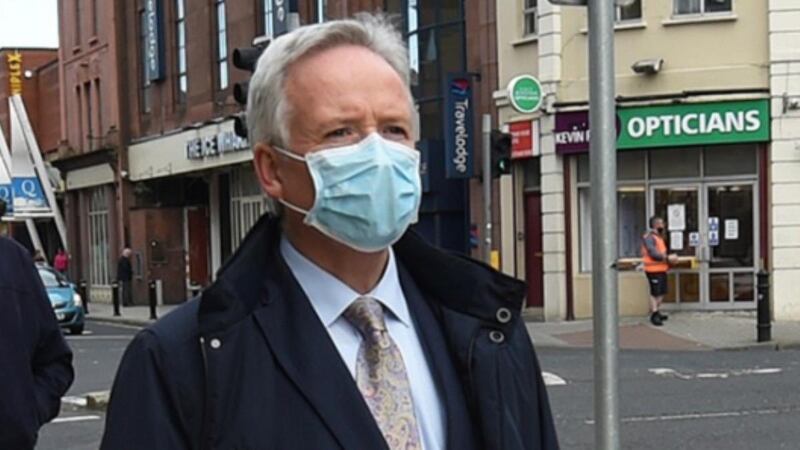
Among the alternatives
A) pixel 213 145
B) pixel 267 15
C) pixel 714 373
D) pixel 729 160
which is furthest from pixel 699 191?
pixel 213 145

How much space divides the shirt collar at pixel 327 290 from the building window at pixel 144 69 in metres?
36.7

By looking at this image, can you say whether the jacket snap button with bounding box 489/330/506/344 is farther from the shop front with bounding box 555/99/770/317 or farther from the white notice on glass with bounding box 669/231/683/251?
the white notice on glass with bounding box 669/231/683/251

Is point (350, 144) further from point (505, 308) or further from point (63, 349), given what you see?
point (63, 349)

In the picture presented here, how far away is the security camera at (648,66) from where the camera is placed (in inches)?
830

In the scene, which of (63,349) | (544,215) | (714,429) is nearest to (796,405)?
(714,429)

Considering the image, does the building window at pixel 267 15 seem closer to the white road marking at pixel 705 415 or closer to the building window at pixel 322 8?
the building window at pixel 322 8

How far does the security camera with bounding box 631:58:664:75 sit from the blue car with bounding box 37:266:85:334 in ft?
38.8

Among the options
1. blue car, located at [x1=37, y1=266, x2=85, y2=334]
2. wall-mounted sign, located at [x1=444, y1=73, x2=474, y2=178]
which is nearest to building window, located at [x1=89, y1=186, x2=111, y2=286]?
blue car, located at [x1=37, y1=266, x2=85, y2=334]

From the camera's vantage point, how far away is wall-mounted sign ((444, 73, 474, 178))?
78.1ft

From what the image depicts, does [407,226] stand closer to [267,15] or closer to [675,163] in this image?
[675,163]

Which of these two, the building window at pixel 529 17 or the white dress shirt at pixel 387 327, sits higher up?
the building window at pixel 529 17

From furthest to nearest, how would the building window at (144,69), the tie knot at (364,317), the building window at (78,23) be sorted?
the building window at (78,23) → the building window at (144,69) → the tie knot at (364,317)

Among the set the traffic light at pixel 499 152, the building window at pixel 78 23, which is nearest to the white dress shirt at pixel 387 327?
the traffic light at pixel 499 152

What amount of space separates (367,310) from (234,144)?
3006 centimetres
